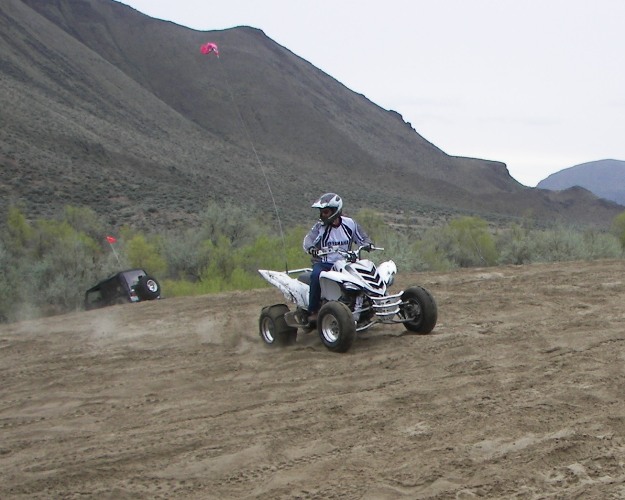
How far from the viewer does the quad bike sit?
8.63 meters

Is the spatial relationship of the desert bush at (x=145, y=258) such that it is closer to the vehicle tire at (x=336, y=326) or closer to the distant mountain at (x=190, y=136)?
the vehicle tire at (x=336, y=326)

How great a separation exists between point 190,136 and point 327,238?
6570 cm

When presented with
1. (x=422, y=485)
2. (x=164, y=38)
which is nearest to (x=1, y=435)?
(x=422, y=485)

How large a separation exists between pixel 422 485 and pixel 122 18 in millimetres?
104876

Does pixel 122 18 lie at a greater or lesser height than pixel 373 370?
greater

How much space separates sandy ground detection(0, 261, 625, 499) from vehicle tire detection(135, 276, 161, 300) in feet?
13.9

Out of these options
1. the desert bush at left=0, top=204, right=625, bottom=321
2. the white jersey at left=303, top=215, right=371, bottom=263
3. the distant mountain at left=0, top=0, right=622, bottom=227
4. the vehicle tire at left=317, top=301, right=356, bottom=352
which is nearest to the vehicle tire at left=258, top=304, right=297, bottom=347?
the vehicle tire at left=317, top=301, right=356, bottom=352

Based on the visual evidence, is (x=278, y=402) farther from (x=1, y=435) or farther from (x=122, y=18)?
(x=122, y=18)

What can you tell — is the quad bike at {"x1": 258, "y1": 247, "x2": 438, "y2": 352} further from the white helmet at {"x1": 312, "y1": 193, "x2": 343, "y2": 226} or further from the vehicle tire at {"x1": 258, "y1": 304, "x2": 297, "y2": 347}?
the white helmet at {"x1": 312, "y1": 193, "x2": 343, "y2": 226}

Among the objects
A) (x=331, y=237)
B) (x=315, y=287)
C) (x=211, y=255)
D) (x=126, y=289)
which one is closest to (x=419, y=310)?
(x=315, y=287)

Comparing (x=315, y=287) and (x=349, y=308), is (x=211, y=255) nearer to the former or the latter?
(x=315, y=287)

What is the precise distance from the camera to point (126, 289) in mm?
15086

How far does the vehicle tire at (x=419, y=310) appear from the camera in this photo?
8.99 m

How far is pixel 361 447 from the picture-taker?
540cm
